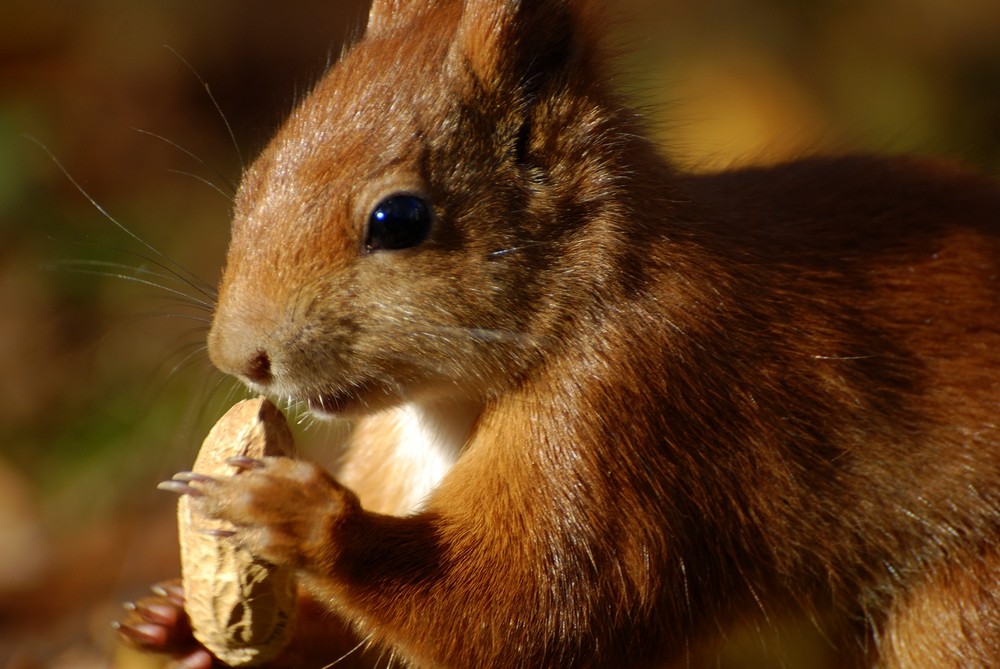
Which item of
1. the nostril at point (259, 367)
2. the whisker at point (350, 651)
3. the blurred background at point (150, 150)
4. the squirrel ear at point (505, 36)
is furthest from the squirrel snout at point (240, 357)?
the blurred background at point (150, 150)

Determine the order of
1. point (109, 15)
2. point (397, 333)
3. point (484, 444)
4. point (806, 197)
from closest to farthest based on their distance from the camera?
point (397, 333), point (484, 444), point (806, 197), point (109, 15)

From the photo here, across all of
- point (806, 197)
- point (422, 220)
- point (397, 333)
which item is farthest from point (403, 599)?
point (806, 197)

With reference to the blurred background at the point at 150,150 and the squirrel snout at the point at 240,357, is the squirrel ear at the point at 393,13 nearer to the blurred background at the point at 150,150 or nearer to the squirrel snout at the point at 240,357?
the squirrel snout at the point at 240,357

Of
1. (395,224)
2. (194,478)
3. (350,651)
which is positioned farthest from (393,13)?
(350,651)

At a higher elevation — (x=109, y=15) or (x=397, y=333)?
(x=109, y=15)

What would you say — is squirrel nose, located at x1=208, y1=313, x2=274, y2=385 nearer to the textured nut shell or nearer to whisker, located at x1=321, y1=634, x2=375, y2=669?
the textured nut shell

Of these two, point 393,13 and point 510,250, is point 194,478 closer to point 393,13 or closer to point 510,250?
point 510,250

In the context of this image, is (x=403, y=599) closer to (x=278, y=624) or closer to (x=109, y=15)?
(x=278, y=624)
